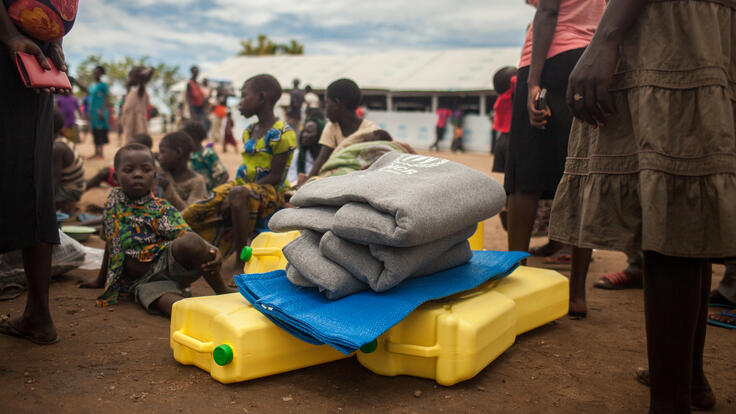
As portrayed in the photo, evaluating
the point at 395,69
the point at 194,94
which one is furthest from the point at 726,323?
the point at 395,69

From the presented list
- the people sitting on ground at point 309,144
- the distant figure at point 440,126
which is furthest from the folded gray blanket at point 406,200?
the distant figure at point 440,126

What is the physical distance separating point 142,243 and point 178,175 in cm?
195

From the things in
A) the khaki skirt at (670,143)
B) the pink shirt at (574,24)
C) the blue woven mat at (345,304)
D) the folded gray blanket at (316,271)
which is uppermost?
the pink shirt at (574,24)

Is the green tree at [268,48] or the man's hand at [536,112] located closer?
the man's hand at [536,112]

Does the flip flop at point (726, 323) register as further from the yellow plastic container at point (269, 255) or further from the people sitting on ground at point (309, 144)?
the people sitting on ground at point (309, 144)

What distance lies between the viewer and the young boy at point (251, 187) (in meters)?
3.87

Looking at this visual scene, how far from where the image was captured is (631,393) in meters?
1.97

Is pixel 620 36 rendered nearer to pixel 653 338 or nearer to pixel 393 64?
pixel 653 338

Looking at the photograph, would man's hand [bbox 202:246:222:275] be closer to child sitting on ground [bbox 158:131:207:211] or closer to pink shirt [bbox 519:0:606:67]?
child sitting on ground [bbox 158:131:207:211]

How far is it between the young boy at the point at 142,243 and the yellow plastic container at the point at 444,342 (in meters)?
1.21

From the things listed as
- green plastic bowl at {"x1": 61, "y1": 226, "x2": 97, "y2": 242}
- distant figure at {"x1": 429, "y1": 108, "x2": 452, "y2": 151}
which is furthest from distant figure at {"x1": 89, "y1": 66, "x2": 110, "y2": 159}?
distant figure at {"x1": 429, "y1": 108, "x2": 452, "y2": 151}

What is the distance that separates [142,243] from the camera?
3008 mm

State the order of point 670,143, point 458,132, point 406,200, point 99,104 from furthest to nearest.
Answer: point 458,132 < point 99,104 < point 406,200 < point 670,143

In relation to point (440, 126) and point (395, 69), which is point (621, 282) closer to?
point (440, 126)
